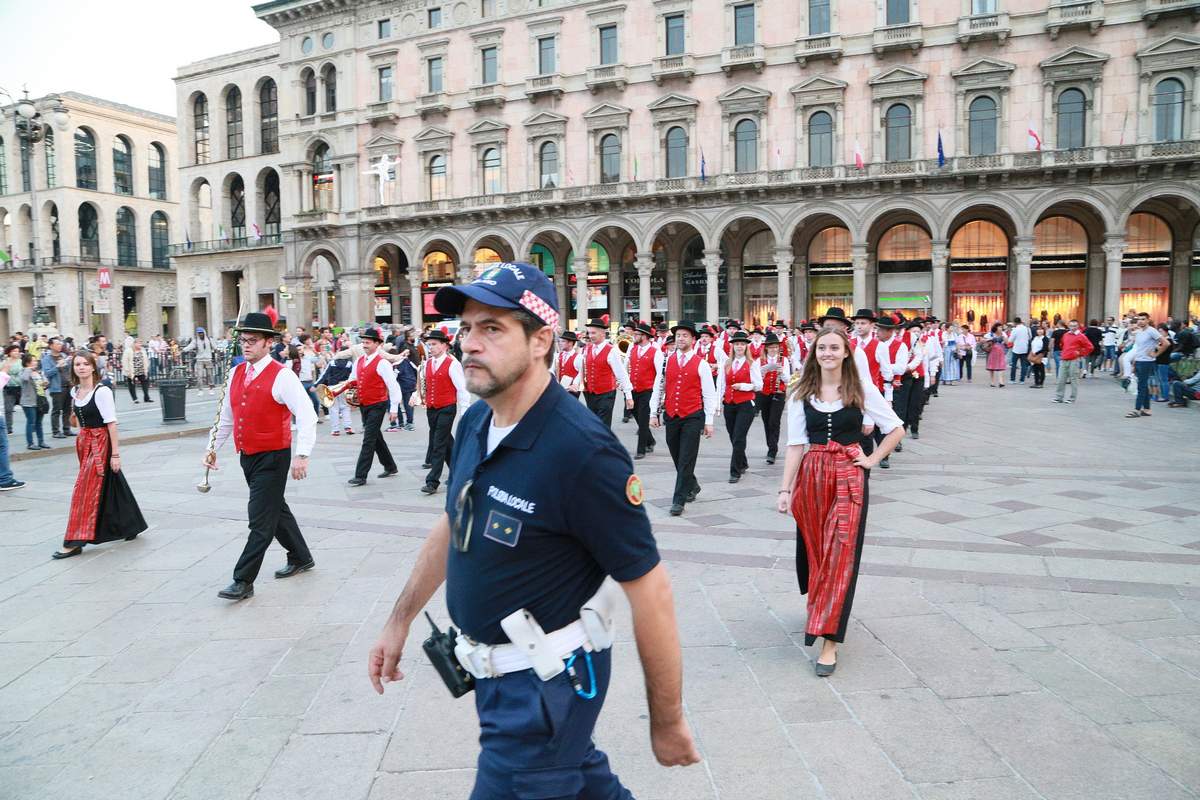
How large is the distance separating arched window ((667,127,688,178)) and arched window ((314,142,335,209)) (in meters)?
20.2

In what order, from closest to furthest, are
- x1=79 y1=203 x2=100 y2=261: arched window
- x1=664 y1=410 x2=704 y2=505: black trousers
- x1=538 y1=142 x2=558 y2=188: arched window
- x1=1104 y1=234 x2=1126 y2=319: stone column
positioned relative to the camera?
1. x1=664 y1=410 x2=704 y2=505: black trousers
2. x1=1104 y1=234 x2=1126 y2=319: stone column
3. x1=538 y1=142 x2=558 y2=188: arched window
4. x1=79 y1=203 x2=100 y2=261: arched window

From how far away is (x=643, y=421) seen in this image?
1289 centimetres

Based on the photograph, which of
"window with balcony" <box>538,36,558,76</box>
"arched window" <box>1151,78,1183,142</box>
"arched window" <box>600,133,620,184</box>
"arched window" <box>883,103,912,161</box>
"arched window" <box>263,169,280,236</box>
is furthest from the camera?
"arched window" <box>263,169,280,236</box>

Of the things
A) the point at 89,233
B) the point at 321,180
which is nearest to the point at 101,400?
the point at 321,180

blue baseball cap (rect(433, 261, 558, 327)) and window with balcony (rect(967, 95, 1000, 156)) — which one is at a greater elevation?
window with balcony (rect(967, 95, 1000, 156))

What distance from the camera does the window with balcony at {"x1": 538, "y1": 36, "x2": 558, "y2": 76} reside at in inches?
1559

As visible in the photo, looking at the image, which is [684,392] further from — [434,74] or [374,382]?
[434,74]

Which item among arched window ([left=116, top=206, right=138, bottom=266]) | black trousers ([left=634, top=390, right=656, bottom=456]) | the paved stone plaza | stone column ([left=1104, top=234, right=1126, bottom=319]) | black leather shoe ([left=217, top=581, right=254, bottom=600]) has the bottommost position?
the paved stone plaza

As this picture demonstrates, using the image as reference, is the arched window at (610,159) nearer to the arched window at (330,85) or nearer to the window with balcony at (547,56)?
the window with balcony at (547,56)

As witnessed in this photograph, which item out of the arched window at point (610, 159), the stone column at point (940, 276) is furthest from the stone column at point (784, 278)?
the arched window at point (610, 159)

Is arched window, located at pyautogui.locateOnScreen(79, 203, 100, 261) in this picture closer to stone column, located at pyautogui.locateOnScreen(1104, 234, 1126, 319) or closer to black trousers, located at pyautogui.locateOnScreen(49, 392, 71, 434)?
black trousers, located at pyautogui.locateOnScreen(49, 392, 71, 434)

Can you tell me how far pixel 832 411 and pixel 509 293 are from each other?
3159mm

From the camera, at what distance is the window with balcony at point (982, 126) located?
3266 centimetres

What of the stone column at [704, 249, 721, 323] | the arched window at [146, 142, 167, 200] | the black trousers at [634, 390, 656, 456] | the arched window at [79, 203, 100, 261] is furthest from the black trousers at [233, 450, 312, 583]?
the arched window at [146, 142, 167, 200]
